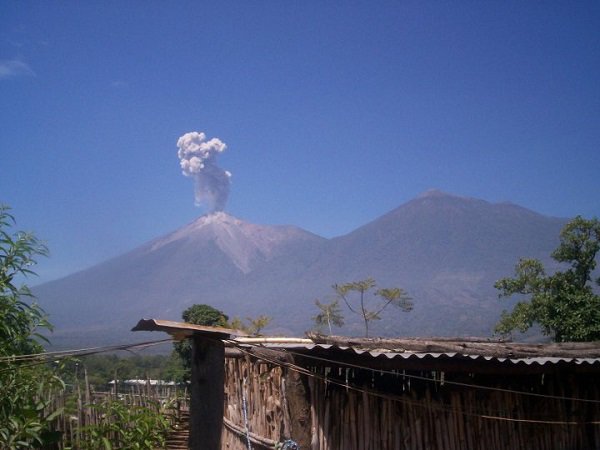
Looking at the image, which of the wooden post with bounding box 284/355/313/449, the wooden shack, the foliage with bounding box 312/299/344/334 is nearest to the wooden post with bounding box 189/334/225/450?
the wooden shack

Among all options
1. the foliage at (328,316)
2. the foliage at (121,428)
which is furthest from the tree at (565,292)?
the foliage at (121,428)

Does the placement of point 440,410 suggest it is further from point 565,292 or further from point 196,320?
point 196,320

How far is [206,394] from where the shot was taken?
4258 millimetres

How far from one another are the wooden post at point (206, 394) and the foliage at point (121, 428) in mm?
2941

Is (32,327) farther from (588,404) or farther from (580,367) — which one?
(588,404)

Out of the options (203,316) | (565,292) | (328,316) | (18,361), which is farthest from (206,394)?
(203,316)

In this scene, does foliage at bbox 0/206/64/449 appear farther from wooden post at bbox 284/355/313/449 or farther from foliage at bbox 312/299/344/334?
foliage at bbox 312/299/344/334

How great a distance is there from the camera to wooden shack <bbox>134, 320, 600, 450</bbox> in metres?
5.93

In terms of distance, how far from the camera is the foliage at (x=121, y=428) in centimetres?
707

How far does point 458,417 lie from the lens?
258 inches

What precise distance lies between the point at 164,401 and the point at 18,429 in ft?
18.7

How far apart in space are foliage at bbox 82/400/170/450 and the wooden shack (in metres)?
1.79

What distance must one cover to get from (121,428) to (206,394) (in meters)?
4.09

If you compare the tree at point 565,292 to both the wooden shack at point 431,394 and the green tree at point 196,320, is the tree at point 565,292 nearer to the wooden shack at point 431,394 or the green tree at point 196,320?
the wooden shack at point 431,394
